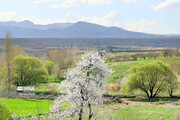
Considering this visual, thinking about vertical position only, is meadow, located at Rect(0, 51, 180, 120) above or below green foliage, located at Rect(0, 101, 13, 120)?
below

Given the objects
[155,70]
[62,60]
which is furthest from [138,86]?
[62,60]

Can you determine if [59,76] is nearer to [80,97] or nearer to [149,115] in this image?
[149,115]

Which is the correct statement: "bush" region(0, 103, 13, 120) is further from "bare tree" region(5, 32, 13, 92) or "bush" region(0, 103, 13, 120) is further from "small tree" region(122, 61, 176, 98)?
"bare tree" region(5, 32, 13, 92)

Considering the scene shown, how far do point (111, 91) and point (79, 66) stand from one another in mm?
35243

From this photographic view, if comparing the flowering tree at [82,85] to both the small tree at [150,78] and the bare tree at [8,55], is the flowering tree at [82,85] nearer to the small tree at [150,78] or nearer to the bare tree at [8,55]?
the small tree at [150,78]

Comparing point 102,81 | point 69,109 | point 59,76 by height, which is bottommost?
point 59,76

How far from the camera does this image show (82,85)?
52.7 feet

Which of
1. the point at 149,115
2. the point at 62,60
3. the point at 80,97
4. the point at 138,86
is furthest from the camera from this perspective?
the point at 62,60

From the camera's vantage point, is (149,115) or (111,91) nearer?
(149,115)

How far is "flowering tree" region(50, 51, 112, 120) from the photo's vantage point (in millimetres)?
16125

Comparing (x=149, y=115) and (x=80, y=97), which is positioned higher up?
(x=80, y=97)

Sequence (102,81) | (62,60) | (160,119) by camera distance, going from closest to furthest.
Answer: (102,81) < (160,119) < (62,60)

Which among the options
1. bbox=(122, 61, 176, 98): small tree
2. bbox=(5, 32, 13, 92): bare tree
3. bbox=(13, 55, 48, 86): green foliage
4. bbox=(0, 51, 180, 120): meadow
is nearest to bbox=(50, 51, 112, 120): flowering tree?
bbox=(0, 51, 180, 120): meadow

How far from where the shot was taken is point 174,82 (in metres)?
40.7
